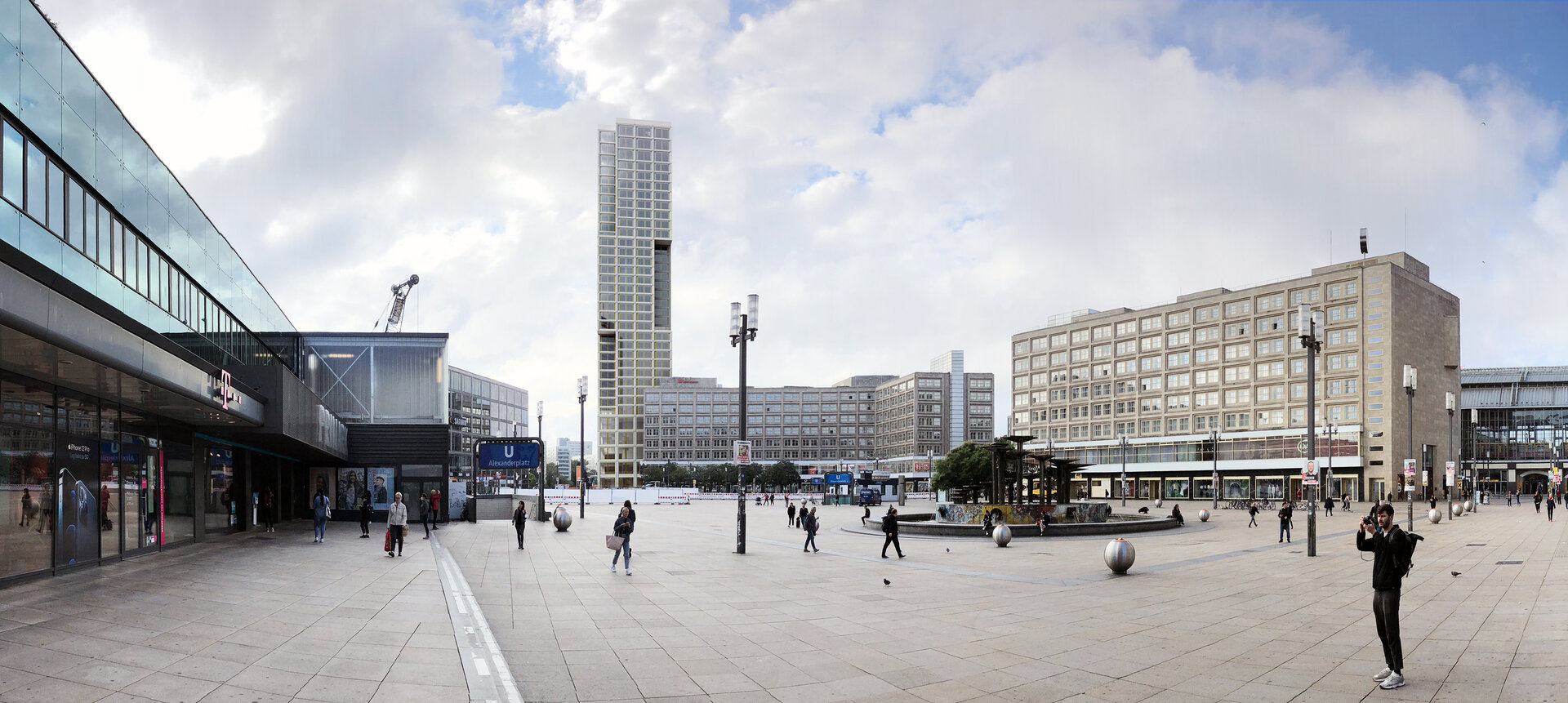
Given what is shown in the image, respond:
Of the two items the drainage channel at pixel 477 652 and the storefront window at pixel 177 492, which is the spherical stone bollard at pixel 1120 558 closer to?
the drainage channel at pixel 477 652

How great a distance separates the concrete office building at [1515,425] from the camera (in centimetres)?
13000

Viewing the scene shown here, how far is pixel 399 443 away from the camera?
→ 40594mm

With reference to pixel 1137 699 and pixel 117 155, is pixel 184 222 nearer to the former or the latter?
pixel 117 155

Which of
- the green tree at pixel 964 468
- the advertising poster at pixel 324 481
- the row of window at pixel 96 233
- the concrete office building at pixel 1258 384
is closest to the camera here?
the row of window at pixel 96 233

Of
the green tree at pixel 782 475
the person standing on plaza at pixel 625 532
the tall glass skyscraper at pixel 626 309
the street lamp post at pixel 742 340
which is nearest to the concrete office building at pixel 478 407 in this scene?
the tall glass skyscraper at pixel 626 309

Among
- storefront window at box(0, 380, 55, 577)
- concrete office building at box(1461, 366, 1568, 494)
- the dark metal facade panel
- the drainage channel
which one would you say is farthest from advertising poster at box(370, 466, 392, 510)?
concrete office building at box(1461, 366, 1568, 494)

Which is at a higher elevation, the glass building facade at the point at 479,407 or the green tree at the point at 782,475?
the glass building facade at the point at 479,407

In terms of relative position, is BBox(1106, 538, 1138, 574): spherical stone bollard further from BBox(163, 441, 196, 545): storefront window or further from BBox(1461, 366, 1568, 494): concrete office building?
BBox(1461, 366, 1568, 494): concrete office building

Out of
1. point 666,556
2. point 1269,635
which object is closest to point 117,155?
point 666,556

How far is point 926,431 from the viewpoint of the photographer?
595ft

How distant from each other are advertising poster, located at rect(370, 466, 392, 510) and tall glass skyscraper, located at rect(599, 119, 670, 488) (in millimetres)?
152183

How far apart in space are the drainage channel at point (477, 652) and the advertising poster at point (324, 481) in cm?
2802

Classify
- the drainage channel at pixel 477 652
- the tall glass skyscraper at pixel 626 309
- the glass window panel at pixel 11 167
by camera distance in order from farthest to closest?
the tall glass skyscraper at pixel 626 309 < the glass window panel at pixel 11 167 < the drainage channel at pixel 477 652

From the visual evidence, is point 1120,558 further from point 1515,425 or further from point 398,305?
point 1515,425
